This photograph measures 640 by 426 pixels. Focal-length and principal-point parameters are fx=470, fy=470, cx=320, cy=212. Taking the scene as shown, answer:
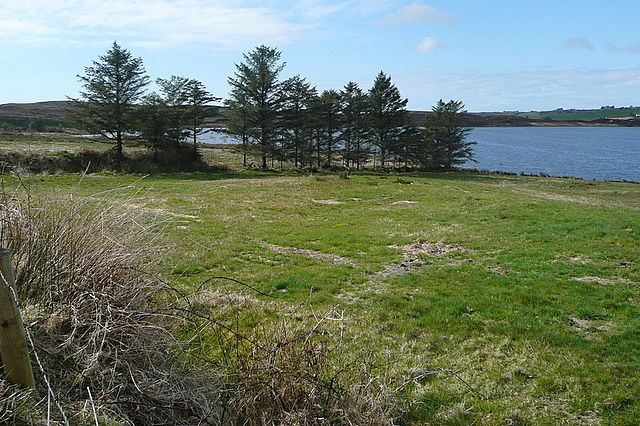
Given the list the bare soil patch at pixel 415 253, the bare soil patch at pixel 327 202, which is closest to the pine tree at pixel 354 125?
the bare soil patch at pixel 327 202

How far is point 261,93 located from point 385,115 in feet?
57.2

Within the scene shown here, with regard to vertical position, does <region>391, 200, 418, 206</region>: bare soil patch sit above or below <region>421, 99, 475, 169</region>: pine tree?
below

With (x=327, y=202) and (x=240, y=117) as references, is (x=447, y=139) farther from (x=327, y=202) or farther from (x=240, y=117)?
(x=327, y=202)

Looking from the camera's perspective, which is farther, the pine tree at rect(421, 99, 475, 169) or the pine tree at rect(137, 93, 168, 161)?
the pine tree at rect(421, 99, 475, 169)

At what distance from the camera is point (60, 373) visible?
4.05 meters

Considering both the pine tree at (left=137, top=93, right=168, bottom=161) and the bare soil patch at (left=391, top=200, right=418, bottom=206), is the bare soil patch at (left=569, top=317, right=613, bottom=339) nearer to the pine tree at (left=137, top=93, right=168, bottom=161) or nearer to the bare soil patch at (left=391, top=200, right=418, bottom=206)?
the bare soil patch at (left=391, top=200, right=418, bottom=206)

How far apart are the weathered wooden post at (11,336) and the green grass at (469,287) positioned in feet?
9.92

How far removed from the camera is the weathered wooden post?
3.31 metres

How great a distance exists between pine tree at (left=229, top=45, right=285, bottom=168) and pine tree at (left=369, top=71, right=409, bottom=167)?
13.9 m

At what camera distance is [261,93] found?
2103 inches

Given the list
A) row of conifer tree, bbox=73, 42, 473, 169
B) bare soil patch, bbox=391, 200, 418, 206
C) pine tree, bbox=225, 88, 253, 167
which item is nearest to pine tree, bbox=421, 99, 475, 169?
row of conifer tree, bbox=73, 42, 473, 169

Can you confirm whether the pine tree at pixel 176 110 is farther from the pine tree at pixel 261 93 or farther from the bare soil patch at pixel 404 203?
the bare soil patch at pixel 404 203

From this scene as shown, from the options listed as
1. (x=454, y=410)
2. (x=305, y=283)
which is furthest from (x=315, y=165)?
(x=454, y=410)

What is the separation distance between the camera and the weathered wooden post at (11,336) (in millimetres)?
3312
